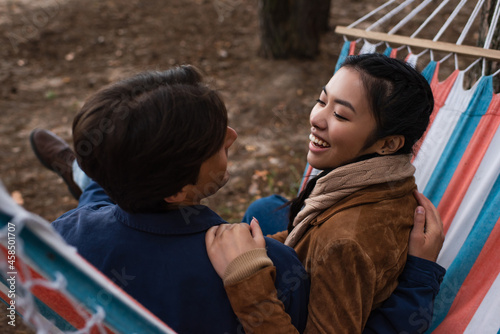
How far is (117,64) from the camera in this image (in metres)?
5.17

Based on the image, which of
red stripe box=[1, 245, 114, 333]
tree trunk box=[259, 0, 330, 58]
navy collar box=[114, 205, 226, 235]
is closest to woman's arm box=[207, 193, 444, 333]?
navy collar box=[114, 205, 226, 235]

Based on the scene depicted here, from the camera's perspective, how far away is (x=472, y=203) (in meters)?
1.86

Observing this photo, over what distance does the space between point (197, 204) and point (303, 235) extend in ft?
1.57

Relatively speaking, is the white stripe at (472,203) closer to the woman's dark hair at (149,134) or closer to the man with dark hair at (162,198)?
the man with dark hair at (162,198)

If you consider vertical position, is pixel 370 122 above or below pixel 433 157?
above

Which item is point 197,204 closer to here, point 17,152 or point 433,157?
point 433,157

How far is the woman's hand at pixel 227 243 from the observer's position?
117cm

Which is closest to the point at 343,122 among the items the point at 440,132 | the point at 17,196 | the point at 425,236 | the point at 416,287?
the point at 425,236

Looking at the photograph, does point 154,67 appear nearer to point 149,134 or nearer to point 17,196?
point 17,196

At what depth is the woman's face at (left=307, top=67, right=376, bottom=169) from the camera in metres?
1.54

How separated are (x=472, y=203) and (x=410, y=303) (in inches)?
25.7

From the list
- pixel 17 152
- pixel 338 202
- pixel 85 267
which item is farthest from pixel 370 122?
pixel 17 152

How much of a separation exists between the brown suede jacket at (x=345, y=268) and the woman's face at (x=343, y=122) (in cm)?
17

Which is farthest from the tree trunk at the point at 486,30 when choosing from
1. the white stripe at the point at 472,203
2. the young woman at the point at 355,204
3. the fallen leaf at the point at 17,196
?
the fallen leaf at the point at 17,196
